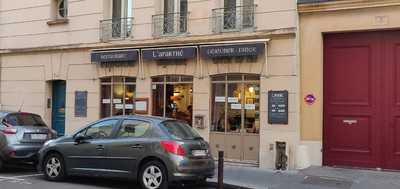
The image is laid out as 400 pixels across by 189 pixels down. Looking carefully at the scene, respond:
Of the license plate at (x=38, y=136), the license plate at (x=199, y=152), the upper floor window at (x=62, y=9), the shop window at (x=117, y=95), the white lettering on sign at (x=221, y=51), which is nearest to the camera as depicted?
the license plate at (x=199, y=152)

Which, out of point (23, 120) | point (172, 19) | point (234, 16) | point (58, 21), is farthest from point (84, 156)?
point (58, 21)

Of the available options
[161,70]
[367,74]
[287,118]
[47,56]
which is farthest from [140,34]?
[367,74]

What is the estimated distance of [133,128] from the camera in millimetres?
11977

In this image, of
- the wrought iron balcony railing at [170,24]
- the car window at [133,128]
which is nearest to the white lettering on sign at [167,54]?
the wrought iron balcony railing at [170,24]

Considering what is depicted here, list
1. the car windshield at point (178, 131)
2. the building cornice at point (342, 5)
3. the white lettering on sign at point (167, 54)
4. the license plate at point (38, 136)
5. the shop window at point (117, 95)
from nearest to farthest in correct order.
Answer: the car windshield at point (178, 131), the building cornice at point (342, 5), the license plate at point (38, 136), the white lettering on sign at point (167, 54), the shop window at point (117, 95)

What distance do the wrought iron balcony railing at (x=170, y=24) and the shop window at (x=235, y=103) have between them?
191 cm

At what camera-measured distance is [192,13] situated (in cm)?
1656

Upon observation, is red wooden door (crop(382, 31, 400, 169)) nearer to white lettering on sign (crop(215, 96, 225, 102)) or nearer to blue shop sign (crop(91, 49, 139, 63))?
white lettering on sign (crop(215, 96, 225, 102))

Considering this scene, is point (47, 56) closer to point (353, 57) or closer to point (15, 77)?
point (15, 77)

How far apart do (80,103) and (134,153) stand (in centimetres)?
784

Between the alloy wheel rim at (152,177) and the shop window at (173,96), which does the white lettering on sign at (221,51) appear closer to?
the shop window at (173,96)

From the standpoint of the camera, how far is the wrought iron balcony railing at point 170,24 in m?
16.9

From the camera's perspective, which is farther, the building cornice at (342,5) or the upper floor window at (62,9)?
the upper floor window at (62,9)

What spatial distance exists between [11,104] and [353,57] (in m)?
12.9
